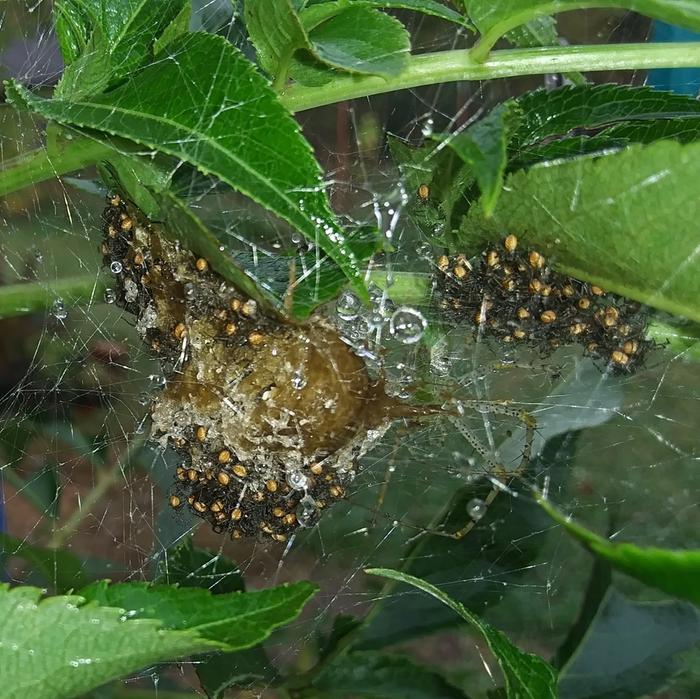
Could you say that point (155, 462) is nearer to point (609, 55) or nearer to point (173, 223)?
point (173, 223)

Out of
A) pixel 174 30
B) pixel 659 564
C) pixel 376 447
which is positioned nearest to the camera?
pixel 659 564

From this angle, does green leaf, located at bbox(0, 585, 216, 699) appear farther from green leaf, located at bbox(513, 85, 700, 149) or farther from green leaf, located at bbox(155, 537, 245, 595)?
green leaf, located at bbox(513, 85, 700, 149)

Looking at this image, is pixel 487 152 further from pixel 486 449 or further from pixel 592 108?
pixel 486 449

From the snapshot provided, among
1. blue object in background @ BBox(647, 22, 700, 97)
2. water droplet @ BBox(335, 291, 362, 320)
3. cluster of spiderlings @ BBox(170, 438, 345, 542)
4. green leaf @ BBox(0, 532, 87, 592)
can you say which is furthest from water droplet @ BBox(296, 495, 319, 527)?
blue object in background @ BBox(647, 22, 700, 97)

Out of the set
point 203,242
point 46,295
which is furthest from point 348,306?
point 46,295

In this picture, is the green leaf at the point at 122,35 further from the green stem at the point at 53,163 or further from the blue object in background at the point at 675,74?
the blue object in background at the point at 675,74

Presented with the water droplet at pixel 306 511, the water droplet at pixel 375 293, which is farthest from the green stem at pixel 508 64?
the water droplet at pixel 306 511

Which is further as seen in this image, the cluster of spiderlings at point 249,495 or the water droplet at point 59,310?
the water droplet at point 59,310
